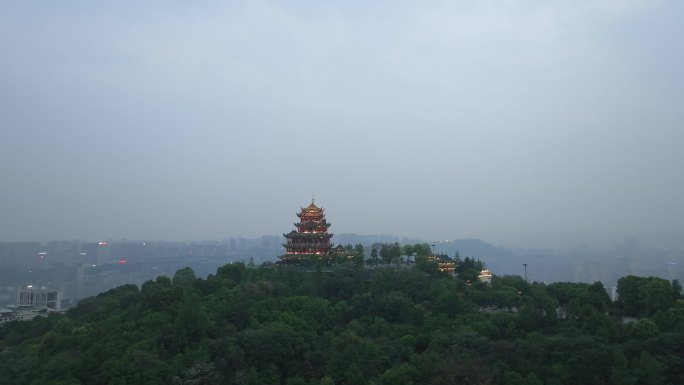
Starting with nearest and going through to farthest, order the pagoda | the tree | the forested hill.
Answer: the forested hill, the tree, the pagoda

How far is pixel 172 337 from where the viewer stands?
19.4m

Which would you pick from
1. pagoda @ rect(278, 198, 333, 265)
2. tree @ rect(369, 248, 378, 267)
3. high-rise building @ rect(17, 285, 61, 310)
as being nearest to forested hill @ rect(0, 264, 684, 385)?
tree @ rect(369, 248, 378, 267)

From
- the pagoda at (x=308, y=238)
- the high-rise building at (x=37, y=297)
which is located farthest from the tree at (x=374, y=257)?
the high-rise building at (x=37, y=297)

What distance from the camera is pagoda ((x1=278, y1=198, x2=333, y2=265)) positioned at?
3331 cm

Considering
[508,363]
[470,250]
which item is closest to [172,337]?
[508,363]

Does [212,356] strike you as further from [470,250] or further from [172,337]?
[470,250]

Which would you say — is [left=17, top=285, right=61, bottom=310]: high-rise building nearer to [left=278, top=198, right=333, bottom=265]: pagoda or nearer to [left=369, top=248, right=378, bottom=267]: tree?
[left=278, top=198, right=333, bottom=265]: pagoda

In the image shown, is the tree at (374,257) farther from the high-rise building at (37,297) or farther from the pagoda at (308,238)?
the high-rise building at (37,297)

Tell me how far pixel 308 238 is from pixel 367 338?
46.2 feet

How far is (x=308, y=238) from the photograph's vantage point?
110ft

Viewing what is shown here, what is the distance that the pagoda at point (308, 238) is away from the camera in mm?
33312

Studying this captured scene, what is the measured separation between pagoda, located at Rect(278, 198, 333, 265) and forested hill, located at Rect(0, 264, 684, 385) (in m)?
7.15

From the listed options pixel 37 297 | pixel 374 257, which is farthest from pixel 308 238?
pixel 37 297

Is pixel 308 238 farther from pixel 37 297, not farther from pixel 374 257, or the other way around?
pixel 37 297
